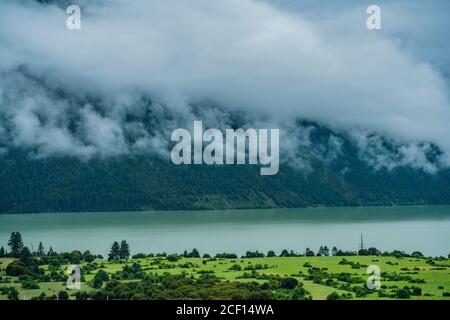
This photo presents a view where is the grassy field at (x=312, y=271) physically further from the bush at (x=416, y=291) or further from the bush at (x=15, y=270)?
the bush at (x=15, y=270)

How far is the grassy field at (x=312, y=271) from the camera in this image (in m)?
49.1

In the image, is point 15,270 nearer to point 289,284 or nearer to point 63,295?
point 63,295

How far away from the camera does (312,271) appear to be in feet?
195

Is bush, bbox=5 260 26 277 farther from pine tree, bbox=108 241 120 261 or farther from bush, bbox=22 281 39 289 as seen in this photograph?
pine tree, bbox=108 241 120 261

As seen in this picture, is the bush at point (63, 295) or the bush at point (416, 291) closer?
the bush at point (63, 295)

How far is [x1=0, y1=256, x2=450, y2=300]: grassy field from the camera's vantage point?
4906 cm

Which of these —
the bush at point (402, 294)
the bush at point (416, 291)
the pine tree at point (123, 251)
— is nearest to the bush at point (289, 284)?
the bush at point (402, 294)

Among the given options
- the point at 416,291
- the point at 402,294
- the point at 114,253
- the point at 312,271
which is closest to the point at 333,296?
the point at 402,294

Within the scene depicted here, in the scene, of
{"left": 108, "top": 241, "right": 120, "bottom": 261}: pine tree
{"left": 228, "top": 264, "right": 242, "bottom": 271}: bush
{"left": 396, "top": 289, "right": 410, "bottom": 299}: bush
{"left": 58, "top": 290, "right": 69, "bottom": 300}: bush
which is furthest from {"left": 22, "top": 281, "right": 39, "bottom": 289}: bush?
{"left": 396, "top": 289, "right": 410, "bottom": 299}: bush

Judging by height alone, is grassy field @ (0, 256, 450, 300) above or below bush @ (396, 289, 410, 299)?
above

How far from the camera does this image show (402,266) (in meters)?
64.6

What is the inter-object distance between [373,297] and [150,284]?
17571 millimetres

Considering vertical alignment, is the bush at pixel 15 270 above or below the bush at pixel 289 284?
above
